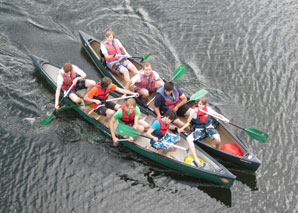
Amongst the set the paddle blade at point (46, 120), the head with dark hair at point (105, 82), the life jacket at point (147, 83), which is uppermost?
the head with dark hair at point (105, 82)

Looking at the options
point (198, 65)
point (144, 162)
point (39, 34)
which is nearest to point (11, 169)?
point (144, 162)

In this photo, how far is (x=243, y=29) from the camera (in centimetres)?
1284

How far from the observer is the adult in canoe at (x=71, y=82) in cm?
881

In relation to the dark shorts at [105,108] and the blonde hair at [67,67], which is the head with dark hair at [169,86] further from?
the blonde hair at [67,67]

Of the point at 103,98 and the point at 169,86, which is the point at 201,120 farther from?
the point at 103,98

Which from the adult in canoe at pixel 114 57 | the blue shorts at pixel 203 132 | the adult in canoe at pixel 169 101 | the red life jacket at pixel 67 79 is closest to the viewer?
the blue shorts at pixel 203 132

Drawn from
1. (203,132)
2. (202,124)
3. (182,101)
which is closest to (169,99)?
(182,101)

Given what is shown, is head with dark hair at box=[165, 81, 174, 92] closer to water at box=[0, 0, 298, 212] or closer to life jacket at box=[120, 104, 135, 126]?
life jacket at box=[120, 104, 135, 126]

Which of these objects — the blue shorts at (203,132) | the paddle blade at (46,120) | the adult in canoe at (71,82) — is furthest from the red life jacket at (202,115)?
the paddle blade at (46,120)

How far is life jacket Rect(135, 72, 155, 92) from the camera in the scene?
9.16 m

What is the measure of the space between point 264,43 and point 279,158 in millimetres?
5101

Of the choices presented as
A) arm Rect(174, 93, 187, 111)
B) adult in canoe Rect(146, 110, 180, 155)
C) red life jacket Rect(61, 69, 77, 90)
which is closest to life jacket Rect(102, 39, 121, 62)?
red life jacket Rect(61, 69, 77, 90)

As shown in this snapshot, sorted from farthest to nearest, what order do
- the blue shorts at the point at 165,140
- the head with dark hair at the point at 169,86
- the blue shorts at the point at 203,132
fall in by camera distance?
the blue shorts at the point at 203,132, the head with dark hair at the point at 169,86, the blue shorts at the point at 165,140

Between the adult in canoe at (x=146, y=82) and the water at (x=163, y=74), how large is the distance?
1.61 metres
